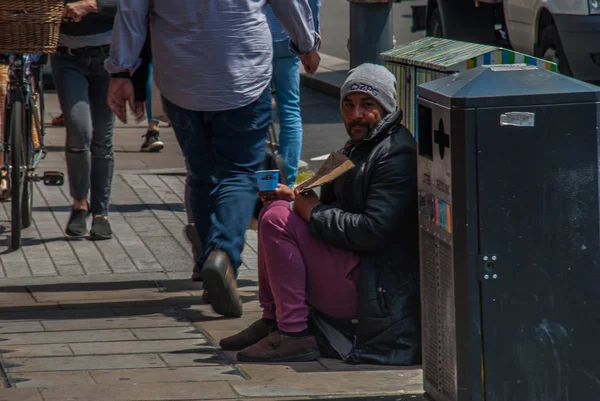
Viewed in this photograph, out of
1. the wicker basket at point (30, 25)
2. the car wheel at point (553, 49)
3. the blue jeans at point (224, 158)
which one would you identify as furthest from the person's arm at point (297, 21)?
the car wheel at point (553, 49)

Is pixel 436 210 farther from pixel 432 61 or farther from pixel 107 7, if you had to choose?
pixel 107 7

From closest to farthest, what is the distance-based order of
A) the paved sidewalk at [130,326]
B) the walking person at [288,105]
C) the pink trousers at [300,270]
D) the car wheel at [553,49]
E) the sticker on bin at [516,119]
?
the sticker on bin at [516,119] → the paved sidewalk at [130,326] → the pink trousers at [300,270] → the walking person at [288,105] → the car wheel at [553,49]

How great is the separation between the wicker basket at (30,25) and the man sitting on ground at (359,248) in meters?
2.18

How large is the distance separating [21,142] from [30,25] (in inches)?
35.7

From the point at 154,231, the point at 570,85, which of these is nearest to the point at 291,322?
the point at 570,85

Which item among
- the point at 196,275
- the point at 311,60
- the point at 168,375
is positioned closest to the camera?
the point at 168,375

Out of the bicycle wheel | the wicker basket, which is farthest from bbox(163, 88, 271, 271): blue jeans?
the bicycle wheel

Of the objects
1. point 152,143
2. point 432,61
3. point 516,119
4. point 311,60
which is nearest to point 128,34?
point 311,60

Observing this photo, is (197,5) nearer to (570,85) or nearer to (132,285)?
(132,285)

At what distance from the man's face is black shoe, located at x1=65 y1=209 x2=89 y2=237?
2.86 meters

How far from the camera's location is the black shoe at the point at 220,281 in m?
5.19

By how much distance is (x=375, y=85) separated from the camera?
495 cm

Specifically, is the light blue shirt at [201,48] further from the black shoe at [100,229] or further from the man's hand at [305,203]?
the black shoe at [100,229]

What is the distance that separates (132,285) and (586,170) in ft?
10.2
